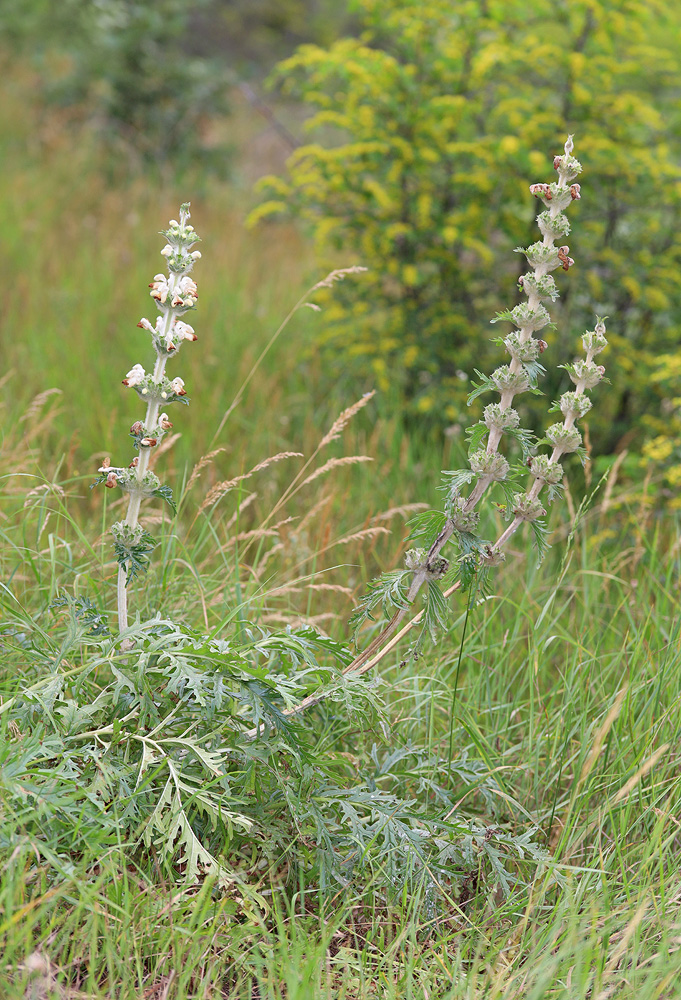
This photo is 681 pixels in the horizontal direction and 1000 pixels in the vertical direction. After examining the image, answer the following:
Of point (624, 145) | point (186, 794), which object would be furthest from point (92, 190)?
point (186, 794)

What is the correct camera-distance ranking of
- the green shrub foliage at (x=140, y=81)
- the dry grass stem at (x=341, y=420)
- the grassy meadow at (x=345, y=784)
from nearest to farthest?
the grassy meadow at (x=345, y=784)
the dry grass stem at (x=341, y=420)
the green shrub foliage at (x=140, y=81)

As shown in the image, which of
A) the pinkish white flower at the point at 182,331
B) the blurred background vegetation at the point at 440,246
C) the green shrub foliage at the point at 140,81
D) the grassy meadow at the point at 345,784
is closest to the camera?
the grassy meadow at the point at 345,784

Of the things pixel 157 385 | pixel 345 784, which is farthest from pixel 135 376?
pixel 345 784

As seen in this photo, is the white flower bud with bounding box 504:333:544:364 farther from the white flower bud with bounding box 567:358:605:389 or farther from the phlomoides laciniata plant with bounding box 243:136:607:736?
the white flower bud with bounding box 567:358:605:389

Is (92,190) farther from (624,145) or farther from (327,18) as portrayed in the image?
(327,18)

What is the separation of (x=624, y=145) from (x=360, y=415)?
1935 mm

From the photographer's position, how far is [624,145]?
4.26 m

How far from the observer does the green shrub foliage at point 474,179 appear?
4.05 metres

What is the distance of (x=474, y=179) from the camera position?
158 inches

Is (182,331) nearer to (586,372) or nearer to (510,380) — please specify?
(510,380)

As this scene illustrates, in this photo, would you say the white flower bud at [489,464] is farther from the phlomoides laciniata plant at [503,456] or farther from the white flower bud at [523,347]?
the white flower bud at [523,347]

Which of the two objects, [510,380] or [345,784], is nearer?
[510,380]

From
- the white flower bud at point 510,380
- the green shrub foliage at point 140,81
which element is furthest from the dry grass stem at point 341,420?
the green shrub foliage at point 140,81

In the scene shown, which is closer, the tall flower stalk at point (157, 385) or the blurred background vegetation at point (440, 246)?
the tall flower stalk at point (157, 385)
